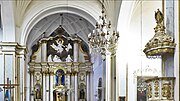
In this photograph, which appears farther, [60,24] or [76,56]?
[76,56]

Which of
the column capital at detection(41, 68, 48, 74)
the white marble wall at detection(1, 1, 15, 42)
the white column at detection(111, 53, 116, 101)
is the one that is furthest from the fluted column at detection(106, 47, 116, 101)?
the column capital at detection(41, 68, 48, 74)

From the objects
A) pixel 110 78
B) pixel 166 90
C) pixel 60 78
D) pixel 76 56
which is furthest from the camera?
pixel 76 56

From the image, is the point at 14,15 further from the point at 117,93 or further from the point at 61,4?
the point at 117,93

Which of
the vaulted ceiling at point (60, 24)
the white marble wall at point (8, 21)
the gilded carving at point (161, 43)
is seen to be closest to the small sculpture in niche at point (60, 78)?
the vaulted ceiling at point (60, 24)

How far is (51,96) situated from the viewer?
24.3 meters

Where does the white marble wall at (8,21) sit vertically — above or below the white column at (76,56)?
above

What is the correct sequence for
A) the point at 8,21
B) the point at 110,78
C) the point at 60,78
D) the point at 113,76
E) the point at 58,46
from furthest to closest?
1. the point at 58,46
2. the point at 60,78
3. the point at 110,78
4. the point at 113,76
5. the point at 8,21

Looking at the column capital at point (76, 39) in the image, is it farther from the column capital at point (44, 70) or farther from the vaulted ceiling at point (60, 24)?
the column capital at point (44, 70)

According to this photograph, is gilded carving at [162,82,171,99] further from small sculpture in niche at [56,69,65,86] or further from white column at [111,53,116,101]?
small sculpture in niche at [56,69,65,86]

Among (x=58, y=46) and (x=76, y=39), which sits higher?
(x=76, y=39)

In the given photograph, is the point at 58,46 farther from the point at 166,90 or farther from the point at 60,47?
Result: the point at 166,90

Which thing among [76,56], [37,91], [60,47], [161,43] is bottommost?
[37,91]

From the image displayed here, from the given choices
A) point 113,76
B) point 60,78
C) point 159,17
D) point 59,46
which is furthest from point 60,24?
point 159,17

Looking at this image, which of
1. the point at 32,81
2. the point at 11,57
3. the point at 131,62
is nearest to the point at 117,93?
the point at 131,62
